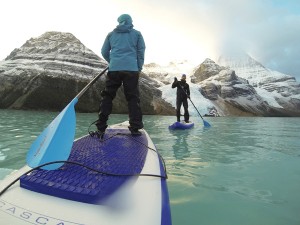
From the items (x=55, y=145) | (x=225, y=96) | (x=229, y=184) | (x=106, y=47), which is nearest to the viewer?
(x=55, y=145)

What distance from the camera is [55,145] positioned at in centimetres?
268

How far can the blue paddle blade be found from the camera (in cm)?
259

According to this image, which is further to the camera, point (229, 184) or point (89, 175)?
point (229, 184)

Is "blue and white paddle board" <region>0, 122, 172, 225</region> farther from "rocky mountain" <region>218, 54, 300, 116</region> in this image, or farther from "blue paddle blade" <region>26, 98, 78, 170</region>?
"rocky mountain" <region>218, 54, 300, 116</region>

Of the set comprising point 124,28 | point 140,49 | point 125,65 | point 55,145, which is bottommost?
point 55,145

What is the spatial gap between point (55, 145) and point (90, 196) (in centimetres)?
91

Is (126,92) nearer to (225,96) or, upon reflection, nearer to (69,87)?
(69,87)

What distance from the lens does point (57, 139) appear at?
2713 mm

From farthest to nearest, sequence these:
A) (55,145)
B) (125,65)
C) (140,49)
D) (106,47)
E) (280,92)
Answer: (280,92) < (106,47) < (140,49) < (125,65) < (55,145)

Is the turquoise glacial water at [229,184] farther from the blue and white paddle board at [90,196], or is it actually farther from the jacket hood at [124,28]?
the jacket hood at [124,28]

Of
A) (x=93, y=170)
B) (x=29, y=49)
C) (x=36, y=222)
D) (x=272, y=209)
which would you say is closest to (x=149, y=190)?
(x=93, y=170)

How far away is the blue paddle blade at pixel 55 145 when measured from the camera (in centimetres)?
259

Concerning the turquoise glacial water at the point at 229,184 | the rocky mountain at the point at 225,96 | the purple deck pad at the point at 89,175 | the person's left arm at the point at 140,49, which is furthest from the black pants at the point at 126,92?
the rocky mountain at the point at 225,96

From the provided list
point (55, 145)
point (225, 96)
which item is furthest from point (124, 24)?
point (225, 96)
